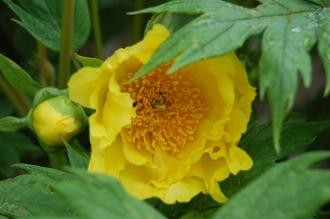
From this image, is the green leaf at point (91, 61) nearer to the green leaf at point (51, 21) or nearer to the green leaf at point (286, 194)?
the green leaf at point (51, 21)

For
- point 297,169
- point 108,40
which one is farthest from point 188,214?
Result: point 108,40

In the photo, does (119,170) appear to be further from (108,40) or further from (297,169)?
(108,40)

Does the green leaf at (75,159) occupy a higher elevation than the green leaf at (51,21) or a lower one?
lower

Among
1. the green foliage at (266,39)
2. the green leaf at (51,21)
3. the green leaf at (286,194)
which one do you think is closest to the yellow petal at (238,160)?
the green foliage at (266,39)

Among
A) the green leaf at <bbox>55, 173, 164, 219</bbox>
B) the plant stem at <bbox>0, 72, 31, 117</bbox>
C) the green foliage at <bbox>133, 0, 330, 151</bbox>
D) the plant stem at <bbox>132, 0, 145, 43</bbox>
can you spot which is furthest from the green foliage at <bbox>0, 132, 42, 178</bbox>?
the green leaf at <bbox>55, 173, 164, 219</bbox>

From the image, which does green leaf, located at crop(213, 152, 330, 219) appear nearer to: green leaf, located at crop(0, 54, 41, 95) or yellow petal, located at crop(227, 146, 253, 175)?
yellow petal, located at crop(227, 146, 253, 175)

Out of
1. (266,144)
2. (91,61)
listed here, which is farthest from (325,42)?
(91,61)

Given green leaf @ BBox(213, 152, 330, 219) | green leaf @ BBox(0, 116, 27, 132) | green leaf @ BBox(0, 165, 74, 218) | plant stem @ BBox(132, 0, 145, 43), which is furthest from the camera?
plant stem @ BBox(132, 0, 145, 43)
